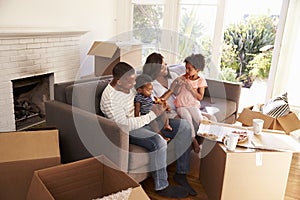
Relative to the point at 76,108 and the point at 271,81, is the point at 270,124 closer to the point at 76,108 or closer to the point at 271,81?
the point at 271,81

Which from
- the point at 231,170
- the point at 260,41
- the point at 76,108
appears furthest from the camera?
the point at 260,41

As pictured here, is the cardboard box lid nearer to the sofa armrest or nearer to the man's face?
the sofa armrest

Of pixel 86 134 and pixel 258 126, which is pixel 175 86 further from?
pixel 86 134

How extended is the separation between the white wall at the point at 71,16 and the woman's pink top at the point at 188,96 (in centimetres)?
178

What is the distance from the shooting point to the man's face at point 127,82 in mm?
1736

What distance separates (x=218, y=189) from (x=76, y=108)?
1.08 meters

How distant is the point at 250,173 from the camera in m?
1.67

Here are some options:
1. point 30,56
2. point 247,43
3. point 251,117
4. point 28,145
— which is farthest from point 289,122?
point 30,56

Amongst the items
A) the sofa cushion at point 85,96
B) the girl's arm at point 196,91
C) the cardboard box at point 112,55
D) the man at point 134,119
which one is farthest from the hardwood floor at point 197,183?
the cardboard box at point 112,55

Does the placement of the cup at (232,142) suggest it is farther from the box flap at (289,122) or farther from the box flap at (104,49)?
the box flap at (104,49)

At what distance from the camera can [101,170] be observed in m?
1.24

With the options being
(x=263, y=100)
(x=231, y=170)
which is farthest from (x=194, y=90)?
(x=263, y=100)

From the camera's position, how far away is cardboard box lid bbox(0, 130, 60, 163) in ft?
5.10

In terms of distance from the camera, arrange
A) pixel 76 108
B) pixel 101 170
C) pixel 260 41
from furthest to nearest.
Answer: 1. pixel 260 41
2. pixel 76 108
3. pixel 101 170
